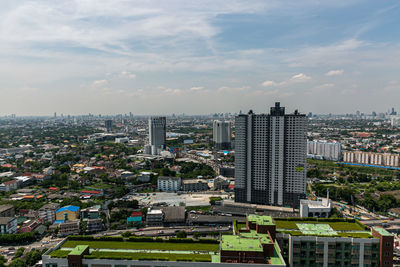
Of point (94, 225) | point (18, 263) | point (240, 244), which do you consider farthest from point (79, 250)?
point (94, 225)

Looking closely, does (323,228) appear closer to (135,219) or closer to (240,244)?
(240,244)

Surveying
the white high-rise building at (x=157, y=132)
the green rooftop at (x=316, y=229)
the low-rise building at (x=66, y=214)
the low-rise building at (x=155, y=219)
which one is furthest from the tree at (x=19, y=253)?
the white high-rise building at (x=157, y=132)

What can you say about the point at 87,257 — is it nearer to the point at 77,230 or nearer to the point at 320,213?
the point at 77,230

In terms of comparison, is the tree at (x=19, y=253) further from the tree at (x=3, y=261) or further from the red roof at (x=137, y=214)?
the red roof at (x=137, y=214)

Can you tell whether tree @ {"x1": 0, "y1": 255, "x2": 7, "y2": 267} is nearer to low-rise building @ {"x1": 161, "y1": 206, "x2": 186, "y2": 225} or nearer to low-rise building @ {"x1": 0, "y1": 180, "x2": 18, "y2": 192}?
low-rise building @ {"x1": 161, "y1": 206, "x2": 186, "y2": 225}

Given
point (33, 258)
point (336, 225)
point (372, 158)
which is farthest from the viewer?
point (372, 158)
